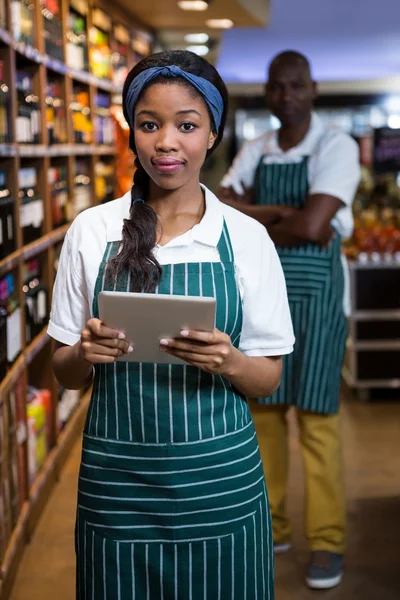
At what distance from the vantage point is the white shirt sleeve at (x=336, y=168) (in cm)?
304

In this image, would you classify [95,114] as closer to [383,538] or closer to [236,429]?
[383,538]

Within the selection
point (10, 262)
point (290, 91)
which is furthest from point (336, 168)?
point (10, 262)

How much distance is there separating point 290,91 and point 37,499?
6.79 feet

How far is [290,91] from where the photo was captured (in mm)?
3082

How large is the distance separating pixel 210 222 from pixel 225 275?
0.39 ft

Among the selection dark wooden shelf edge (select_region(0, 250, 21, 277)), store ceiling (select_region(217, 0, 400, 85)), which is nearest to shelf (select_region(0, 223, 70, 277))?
dark wooden shelf edge (select_region(0, 250, 21, 277))

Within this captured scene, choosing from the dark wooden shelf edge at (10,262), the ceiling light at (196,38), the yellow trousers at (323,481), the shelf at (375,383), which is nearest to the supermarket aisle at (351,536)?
the yellow trousers at (323,481)

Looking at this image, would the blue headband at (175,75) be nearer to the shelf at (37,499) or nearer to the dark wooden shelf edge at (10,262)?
the dark wooden shelf edge at (10,262)

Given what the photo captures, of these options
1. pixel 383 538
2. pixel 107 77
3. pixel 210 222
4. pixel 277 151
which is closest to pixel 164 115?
pixel 210 222

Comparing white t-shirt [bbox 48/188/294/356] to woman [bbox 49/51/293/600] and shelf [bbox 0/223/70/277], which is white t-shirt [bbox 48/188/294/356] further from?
shelf [bbox 0/223/70/277]

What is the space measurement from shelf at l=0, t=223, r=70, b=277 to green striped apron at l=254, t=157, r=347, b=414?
3.27 ft

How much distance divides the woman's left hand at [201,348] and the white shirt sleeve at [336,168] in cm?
156

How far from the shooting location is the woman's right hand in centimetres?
154

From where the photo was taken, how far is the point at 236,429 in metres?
1.74
